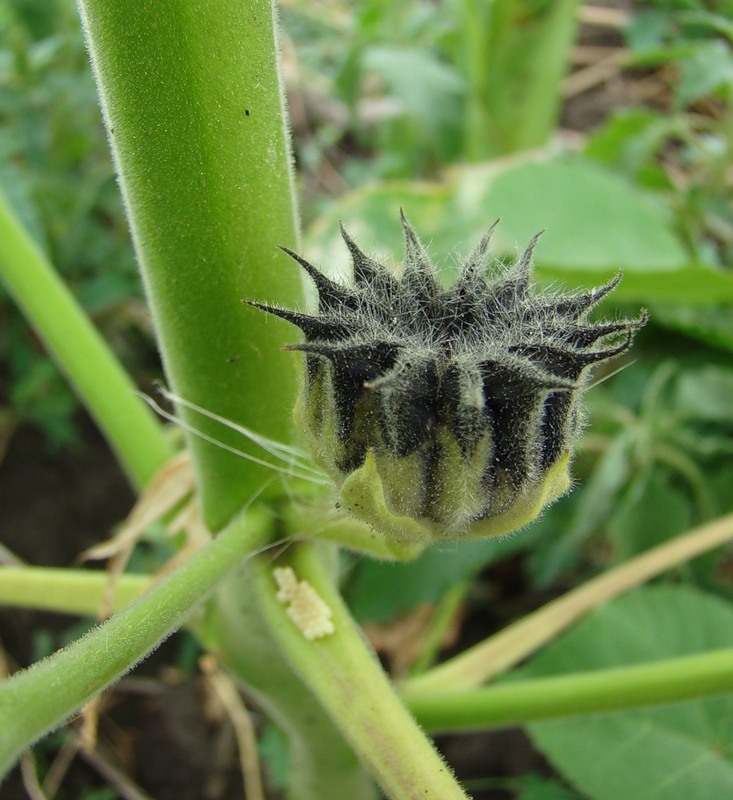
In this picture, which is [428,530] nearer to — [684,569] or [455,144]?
[684,569]

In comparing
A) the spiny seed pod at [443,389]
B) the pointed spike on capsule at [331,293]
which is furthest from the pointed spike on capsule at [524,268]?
the pointed spike on capsule at [331,293]

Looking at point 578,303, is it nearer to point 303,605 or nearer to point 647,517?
point 303,605

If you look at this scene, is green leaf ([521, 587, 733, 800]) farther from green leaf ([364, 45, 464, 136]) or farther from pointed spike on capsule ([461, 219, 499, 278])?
green leaf ([364, 45, 464, 136])

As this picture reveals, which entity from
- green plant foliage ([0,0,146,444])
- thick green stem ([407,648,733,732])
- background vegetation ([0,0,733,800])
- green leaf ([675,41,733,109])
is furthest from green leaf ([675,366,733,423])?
green plant foliage ([0,0,146,444])

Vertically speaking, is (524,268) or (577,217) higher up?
(524,268)

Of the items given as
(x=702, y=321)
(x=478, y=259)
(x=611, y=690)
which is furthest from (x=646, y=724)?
(x=702, y=321)

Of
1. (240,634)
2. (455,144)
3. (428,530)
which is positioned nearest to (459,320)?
(428,530)

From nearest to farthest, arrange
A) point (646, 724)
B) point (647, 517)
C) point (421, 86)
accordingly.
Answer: point (646, 724) < point (647, 517) < point (421, 86)
